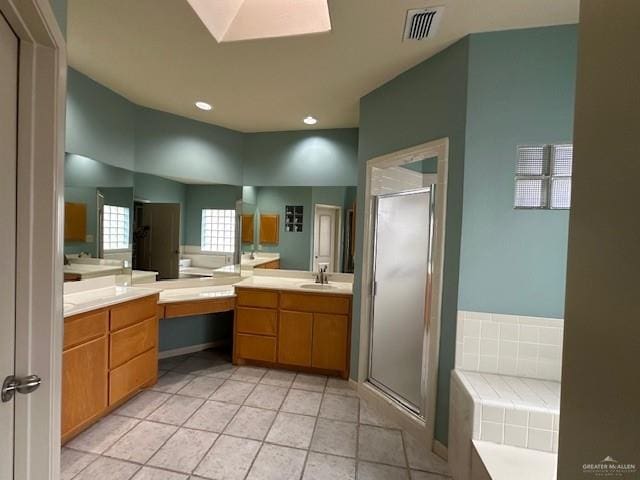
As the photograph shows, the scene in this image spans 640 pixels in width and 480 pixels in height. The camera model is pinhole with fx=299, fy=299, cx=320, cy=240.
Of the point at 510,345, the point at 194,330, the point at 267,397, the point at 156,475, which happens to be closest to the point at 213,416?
the point at 267,397

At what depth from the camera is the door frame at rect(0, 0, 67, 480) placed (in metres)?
0.94

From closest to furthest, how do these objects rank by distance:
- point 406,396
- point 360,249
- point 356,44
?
point 356,44 → point 406,396 → point 360,249

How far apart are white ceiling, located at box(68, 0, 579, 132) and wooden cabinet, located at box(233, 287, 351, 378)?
1.89 m

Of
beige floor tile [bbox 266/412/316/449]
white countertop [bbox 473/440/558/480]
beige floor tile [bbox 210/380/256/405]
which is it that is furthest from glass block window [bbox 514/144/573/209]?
beige floor tile [bbox 210/380/256/405]

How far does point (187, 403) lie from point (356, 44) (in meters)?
3.00

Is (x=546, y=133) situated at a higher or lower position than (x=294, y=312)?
higher

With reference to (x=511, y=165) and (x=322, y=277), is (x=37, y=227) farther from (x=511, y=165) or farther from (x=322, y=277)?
(x=322, y=277)

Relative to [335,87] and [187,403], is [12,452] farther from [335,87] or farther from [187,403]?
[335,87]

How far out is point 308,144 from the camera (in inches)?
141

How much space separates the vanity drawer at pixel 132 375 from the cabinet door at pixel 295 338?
1167 millimetres

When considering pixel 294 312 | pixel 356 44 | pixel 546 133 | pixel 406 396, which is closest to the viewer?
pixel 546 133

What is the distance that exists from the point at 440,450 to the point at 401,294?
1.06 m

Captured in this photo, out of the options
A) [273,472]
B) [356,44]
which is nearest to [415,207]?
[356,44]

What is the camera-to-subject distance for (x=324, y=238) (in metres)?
3.49
